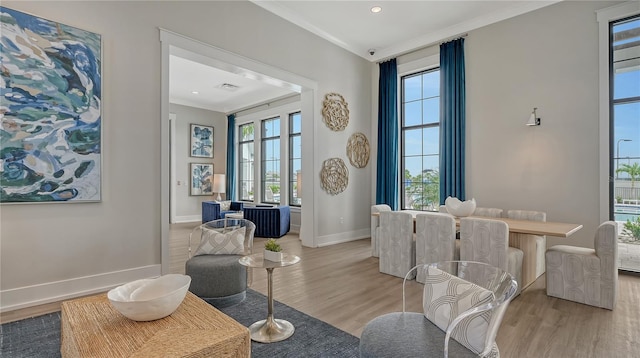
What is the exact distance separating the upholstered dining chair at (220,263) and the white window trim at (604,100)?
4.41m

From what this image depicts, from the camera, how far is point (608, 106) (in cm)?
391

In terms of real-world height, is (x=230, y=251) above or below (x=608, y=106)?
below

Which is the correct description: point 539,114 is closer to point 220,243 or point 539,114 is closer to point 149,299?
point 220,243

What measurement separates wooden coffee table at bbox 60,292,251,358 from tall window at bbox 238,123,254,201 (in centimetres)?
751

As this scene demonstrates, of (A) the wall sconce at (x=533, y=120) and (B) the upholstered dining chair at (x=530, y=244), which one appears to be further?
(A) the wall sconce at (x=533, y=120)

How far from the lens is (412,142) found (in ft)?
20.0

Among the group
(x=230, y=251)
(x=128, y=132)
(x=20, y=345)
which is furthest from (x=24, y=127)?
(x=230, y=251)

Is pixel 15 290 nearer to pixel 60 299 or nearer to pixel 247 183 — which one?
pixel 60 299

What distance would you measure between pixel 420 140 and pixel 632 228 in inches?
126

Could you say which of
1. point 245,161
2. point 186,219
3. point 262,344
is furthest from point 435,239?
point 186,219

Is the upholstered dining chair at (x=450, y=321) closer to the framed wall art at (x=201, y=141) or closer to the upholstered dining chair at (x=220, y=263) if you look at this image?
the upholstered dining chair at (x=220, y=263)

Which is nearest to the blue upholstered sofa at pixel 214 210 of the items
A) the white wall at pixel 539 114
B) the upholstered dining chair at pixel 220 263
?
the upholstered dining chair at pixel 220 263

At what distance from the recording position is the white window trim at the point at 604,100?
12.7ft

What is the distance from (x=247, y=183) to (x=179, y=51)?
582 cm
